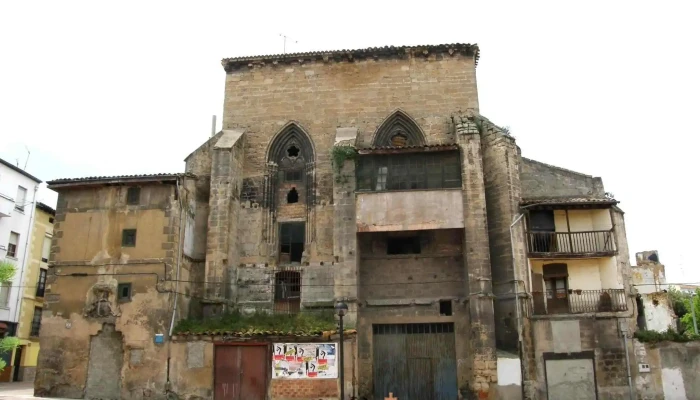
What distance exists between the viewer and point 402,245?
25141mm

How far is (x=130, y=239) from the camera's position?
22625 mm

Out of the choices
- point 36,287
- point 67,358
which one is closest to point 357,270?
point 67,358

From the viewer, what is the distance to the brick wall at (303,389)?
20.6 metres

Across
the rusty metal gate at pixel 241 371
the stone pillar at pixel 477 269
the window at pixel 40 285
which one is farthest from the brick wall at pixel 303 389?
the window at pixel 40 285

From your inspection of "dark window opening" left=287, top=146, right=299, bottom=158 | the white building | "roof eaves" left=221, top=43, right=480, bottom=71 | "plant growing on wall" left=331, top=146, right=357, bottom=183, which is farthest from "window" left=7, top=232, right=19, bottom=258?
"plant growing on wall" left=331, top=146, right=357, bottom=183

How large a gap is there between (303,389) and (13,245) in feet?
75.4

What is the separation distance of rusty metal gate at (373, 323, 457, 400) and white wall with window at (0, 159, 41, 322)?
71.6 feet

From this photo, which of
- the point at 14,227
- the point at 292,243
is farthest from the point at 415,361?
the point at 14,227

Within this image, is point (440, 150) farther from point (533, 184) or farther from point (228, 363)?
point (228, 363)

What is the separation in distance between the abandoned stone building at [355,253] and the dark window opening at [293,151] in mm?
107

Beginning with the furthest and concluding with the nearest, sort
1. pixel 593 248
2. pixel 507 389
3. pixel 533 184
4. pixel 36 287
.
Answer: pixel 36 287 < pixel 533 184 < pixel 593 248 < pixel 507 389

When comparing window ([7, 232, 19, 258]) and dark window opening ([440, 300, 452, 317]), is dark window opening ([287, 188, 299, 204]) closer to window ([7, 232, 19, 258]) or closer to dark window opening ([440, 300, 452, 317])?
dark window opening ([440, 300, 452, 317])

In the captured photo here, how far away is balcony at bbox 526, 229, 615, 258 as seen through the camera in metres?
23.9

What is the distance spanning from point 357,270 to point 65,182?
12639 mm
